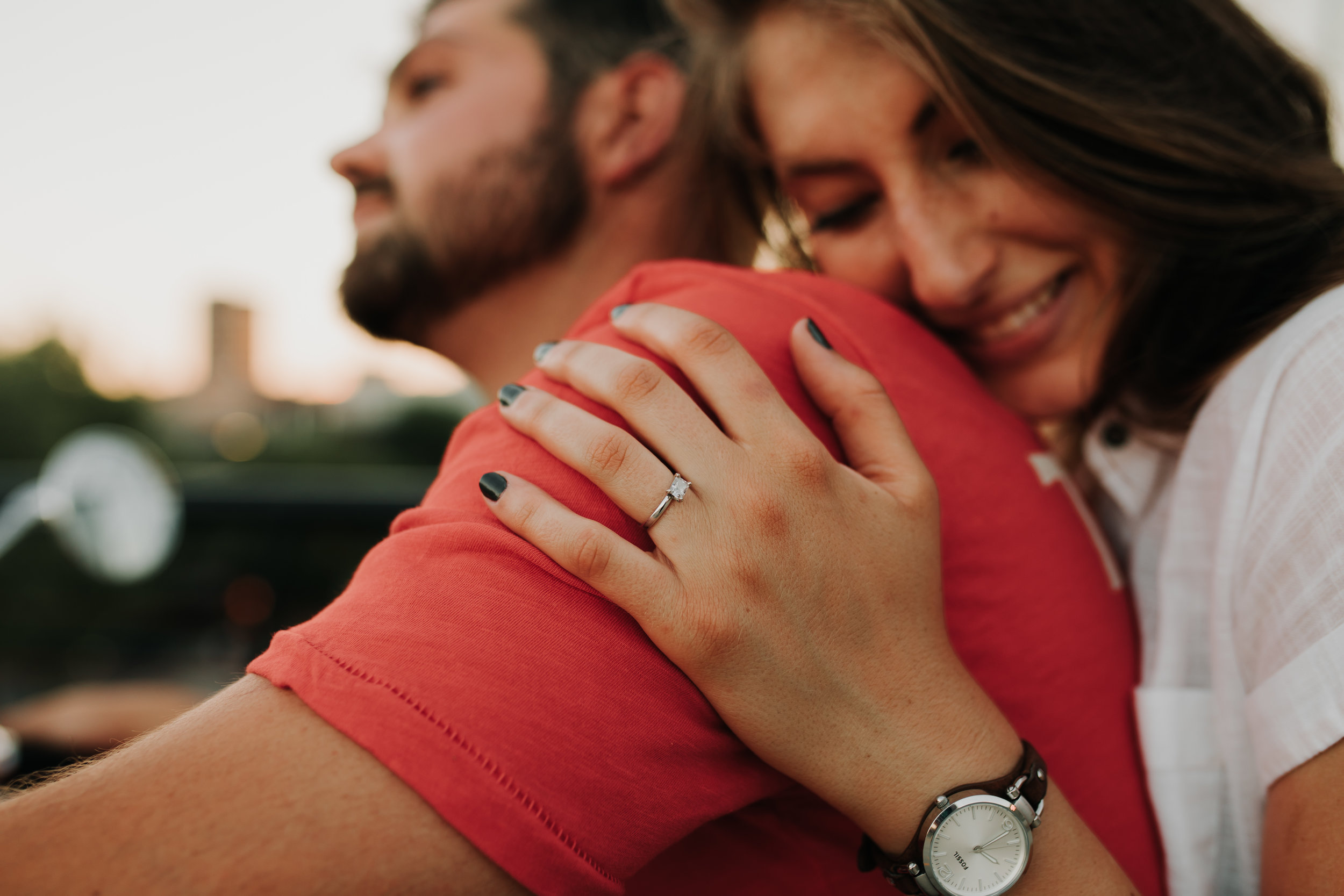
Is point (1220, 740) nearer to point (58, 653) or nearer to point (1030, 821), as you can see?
point (1030, 821)

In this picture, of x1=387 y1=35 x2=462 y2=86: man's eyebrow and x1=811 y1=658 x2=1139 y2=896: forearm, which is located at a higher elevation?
x1=387 y1=35 x2=462 y2=86: man's eyebrow

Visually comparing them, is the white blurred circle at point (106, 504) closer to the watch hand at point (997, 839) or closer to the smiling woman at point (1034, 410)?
the smiling woman at point (1034, 410)

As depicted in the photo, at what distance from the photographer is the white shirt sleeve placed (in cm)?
86

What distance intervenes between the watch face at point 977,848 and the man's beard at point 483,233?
1352 mm

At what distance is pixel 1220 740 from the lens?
1.08 meters

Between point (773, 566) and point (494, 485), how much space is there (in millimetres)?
275

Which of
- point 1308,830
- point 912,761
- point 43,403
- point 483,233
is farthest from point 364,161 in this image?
point 43,403

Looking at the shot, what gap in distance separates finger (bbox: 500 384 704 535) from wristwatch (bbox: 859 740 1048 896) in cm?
41

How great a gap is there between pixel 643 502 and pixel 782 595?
158 millimetres

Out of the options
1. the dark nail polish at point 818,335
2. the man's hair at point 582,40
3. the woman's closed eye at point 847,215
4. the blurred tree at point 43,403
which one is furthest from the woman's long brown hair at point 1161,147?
the blurred tree at point 43,403

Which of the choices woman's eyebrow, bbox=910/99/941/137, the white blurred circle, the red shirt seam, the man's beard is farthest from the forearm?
A: the white blurred circle

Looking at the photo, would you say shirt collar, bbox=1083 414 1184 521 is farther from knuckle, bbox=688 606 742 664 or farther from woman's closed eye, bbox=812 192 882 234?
knuckle, bbox=688 606 742 664

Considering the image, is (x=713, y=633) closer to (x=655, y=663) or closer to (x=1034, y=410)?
(x=655, y=663)

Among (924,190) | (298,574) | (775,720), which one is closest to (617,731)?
(775,720)
